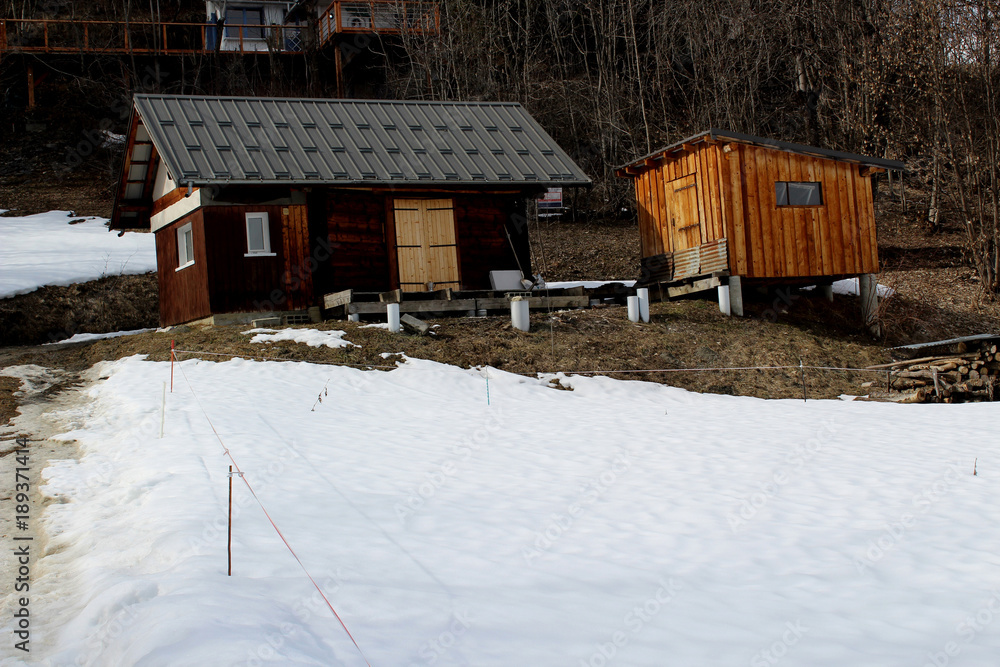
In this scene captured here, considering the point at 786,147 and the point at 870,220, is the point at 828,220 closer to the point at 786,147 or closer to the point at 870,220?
the point at 870,220

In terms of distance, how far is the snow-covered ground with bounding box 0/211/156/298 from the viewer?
953 inches

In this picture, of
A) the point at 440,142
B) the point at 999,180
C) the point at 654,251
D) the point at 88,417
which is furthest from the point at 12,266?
the point at 999,180

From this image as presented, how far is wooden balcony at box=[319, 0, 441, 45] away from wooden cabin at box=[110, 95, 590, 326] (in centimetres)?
1403

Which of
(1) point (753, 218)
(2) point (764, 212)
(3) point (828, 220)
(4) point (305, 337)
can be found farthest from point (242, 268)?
(3) point (828, 220)

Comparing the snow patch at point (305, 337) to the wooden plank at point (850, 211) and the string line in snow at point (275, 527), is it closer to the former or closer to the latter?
the string line in snow at point (275, 527)

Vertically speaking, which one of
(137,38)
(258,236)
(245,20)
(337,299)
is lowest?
(337,299)

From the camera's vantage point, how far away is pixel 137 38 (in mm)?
40062

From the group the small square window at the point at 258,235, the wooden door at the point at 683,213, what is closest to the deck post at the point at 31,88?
the small square window at the point at 258,235

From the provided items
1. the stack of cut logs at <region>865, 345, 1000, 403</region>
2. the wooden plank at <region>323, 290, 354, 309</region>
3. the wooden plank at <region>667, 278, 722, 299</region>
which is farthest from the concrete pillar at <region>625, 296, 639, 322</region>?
the wooden plank at <region>323, 290, 354, 309</region>

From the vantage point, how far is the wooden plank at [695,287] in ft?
64.4

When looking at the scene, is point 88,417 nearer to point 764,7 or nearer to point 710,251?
point 710,251

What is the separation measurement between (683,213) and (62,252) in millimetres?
18668

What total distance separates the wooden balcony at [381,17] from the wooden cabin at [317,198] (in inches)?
553

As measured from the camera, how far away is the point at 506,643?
5.21 meters
